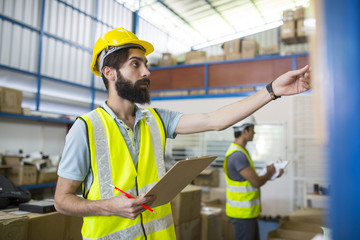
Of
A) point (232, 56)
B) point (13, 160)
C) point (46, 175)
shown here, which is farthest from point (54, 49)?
point (232, 56)

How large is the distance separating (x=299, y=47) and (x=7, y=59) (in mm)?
11561

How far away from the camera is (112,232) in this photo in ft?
4.87

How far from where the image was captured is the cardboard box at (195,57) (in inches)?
337

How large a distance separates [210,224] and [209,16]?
1185 cm

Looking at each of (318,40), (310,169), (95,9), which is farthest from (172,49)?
(318,40)

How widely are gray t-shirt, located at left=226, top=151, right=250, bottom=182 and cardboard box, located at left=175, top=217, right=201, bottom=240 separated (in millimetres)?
802

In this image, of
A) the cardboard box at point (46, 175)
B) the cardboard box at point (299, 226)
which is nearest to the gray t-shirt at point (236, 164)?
the cardboard box at point (299, 226)

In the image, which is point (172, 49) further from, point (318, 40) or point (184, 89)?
point (318, 40)

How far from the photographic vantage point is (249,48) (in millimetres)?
7883

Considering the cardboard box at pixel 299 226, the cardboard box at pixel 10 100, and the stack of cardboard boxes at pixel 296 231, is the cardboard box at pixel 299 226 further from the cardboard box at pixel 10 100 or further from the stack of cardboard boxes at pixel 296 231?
the cardboard box at pixel 10 100

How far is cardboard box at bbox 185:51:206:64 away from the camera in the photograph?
856cm

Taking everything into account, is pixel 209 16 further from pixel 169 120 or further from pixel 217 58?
pixel 169 120

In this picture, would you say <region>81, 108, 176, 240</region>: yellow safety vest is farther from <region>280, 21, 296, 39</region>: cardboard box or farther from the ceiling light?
the ceiling light

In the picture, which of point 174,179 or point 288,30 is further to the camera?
point 288,30
